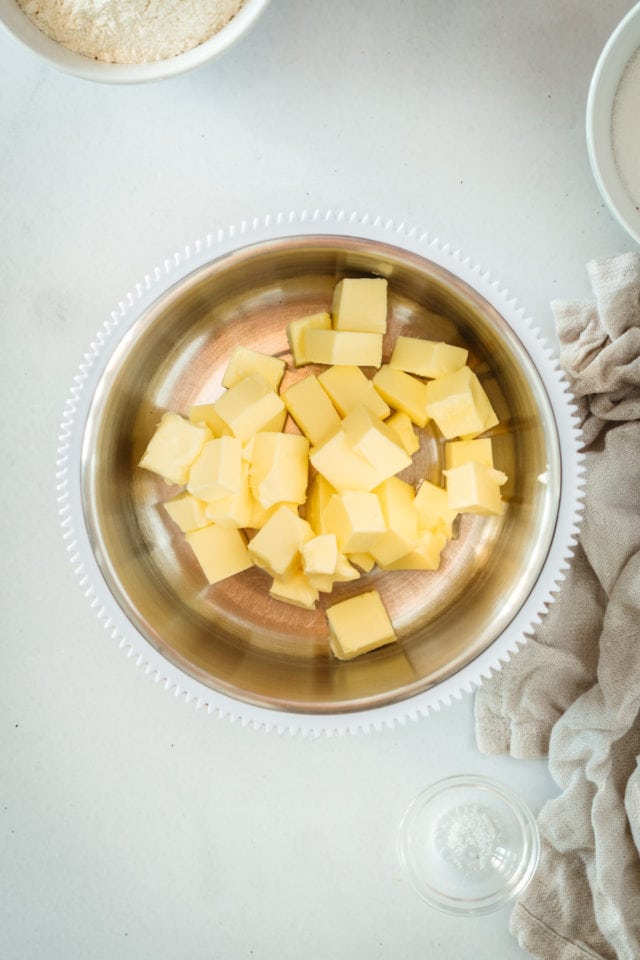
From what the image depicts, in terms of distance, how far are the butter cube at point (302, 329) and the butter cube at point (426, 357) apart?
9 centimetres

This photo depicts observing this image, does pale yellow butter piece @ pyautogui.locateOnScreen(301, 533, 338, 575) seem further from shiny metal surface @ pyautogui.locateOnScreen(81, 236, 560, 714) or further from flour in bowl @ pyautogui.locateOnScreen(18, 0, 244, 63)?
flour in bowl @ pyautogui.locateOnScreen(18, 0, 244, 63)

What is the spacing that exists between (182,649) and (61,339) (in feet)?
1.53

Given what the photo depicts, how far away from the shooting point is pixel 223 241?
1011mm

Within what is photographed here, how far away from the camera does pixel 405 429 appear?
1.06 meters

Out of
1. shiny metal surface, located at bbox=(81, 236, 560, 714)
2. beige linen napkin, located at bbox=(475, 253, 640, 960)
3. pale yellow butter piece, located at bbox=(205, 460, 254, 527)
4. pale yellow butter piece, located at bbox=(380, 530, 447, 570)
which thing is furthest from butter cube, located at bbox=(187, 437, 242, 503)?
beige linen napkin, located at bbox=(475, 253, 640, 960)

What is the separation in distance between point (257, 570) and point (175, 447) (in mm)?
202

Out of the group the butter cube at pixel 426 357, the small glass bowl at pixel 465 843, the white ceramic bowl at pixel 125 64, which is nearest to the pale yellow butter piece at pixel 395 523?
the butter cube at pixel 426 357

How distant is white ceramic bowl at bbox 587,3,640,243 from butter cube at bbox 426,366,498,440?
10.3 inches

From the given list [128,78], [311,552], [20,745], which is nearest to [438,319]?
[311,552]

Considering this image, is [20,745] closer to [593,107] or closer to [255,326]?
[255,326]

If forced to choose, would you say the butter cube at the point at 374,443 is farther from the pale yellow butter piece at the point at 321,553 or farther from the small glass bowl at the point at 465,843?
the small glass bowl at the point at 465,843

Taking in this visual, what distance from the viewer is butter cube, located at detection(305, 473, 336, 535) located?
1.03 metres

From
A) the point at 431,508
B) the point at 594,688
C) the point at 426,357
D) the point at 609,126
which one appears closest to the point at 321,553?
the point at 431,508

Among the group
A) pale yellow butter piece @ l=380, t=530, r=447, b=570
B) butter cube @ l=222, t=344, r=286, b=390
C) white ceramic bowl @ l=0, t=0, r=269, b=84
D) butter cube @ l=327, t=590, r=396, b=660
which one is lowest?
butter cube @ l=327, t=590, r=396, b=660
